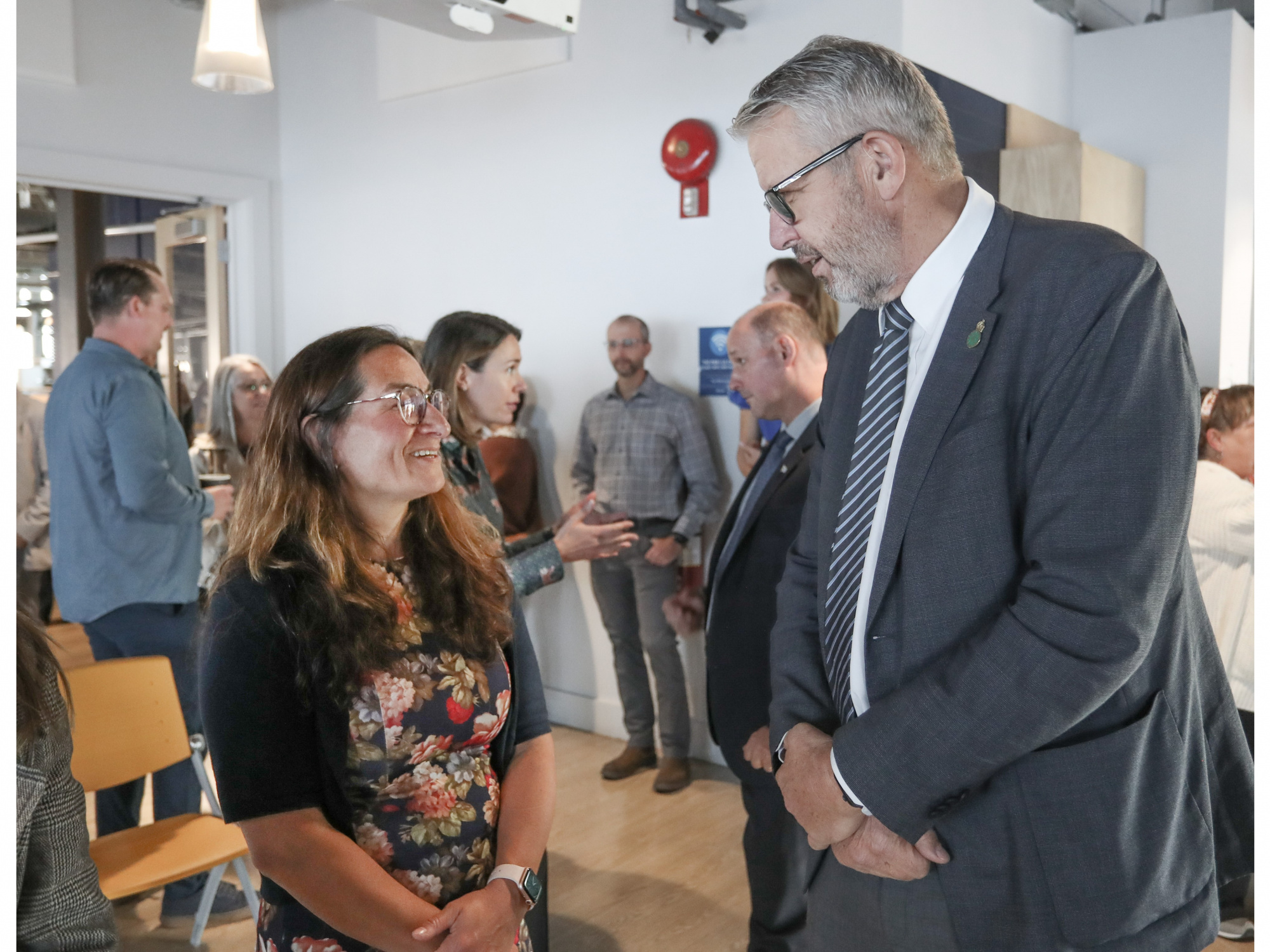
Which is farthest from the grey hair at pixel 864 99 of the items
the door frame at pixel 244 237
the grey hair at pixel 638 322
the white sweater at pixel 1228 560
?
the door frame at pixel 244 237

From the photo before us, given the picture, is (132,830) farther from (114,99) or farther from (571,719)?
(114,99)

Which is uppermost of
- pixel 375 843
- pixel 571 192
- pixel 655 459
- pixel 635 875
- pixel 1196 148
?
pixel 1196 148

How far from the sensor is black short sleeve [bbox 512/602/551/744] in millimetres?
1780

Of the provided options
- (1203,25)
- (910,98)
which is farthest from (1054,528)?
(1203,25)

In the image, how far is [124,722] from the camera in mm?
2600

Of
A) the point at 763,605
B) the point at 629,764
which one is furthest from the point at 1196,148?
the point at 629,764

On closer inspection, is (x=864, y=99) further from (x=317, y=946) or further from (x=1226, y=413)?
(x=1226, y=413)

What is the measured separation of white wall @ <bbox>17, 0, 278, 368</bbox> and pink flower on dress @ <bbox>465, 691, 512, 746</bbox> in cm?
483

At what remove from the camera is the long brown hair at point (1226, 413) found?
9.75 feet

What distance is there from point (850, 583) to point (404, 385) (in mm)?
852

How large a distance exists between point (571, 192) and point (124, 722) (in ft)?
10.2

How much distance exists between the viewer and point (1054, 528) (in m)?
1.06

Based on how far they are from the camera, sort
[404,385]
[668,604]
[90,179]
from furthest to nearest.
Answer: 1. [90,179]
2. [668,604]
3. [404,385]

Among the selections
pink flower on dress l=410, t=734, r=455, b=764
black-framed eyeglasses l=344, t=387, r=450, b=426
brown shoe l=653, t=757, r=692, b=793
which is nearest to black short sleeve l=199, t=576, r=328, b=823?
pink flower on dress l=410, t=734, r=455, b=764
